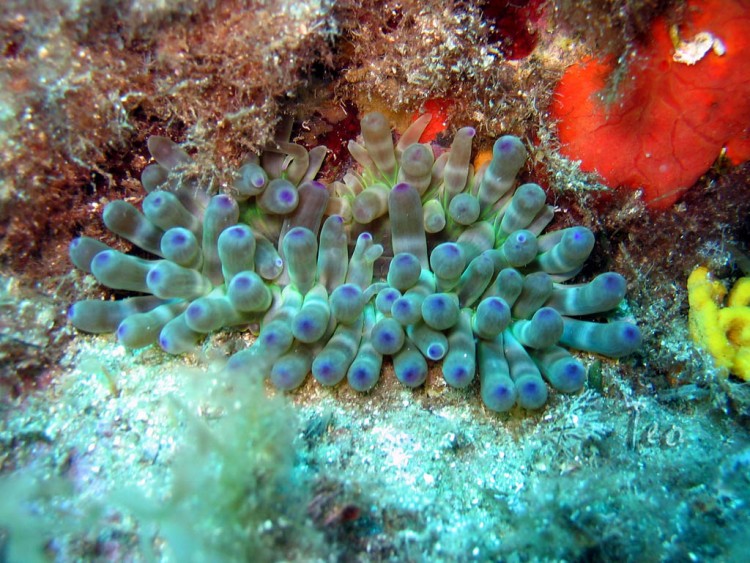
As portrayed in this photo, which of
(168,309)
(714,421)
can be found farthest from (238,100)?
(714,421)

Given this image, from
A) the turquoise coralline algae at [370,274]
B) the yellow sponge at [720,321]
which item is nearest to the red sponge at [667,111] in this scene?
the turquoise coralline algae at [370,274]

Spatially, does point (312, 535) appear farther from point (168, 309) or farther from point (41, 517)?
point (168, 309)

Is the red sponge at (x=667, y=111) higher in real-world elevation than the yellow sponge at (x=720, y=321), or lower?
higher

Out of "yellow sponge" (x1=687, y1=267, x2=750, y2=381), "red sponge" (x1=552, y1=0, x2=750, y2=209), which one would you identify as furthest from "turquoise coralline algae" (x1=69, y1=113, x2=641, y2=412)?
"yellow sponge" (x1=687, y1=267, x2=750, y2=381)

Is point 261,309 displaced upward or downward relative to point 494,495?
upward

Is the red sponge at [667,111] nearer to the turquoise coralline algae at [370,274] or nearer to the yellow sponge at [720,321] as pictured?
the turquoise coralline algae at [370,274]

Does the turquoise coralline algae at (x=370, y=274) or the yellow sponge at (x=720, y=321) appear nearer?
the turquoise coralline algae at (x=370, y=274)

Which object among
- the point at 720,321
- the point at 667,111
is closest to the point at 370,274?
the point at 667,111
